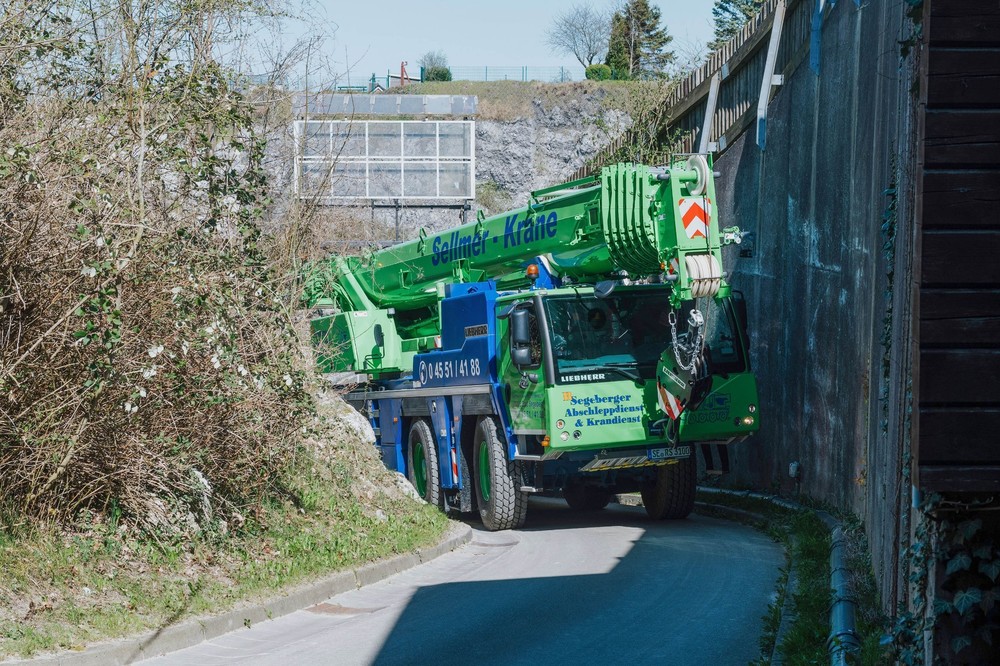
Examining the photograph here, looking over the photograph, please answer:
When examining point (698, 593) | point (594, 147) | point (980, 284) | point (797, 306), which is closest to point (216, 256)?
point (698, 593)

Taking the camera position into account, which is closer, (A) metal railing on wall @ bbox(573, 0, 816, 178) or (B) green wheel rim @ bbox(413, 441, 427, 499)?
(A) metal railing on wall @ bbox(573, 0, 816, 178)

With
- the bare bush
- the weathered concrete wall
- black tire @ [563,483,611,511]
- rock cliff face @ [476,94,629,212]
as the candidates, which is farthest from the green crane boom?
rock cliff face @ [476,94,629,212]

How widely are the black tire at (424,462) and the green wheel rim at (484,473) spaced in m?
0.99

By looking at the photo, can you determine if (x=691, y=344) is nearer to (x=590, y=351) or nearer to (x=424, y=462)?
(x=590, y=351)

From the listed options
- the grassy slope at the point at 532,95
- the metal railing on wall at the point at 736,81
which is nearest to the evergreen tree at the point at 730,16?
the grassy slope at the point at 532,95

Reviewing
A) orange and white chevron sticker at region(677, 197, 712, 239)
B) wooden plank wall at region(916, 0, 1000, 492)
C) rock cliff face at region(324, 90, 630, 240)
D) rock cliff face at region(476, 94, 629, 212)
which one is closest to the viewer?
wooden plank wall at region(916, 0, 1000, 492)

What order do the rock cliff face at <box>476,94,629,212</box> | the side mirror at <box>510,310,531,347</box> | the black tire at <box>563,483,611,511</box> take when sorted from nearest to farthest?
the side mirror at <box>510,310,531,347</box> → the black tire at <box>563,483,611,511</box> → the rock cliff face at <box>476,94,629,212</box>

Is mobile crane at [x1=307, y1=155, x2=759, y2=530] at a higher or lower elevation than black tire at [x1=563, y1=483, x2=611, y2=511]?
higher

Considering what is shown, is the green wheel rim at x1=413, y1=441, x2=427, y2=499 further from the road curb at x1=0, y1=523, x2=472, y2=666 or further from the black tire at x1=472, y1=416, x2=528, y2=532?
the road curb at x1=0, y1=523, x2=472, y2=666

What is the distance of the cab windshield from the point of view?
13.1 metres

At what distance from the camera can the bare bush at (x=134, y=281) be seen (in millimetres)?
8594

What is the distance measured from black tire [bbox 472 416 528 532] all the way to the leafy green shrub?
6337 centimetres

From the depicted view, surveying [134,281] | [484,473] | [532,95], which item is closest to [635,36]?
[532,95]

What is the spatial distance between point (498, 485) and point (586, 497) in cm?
287
